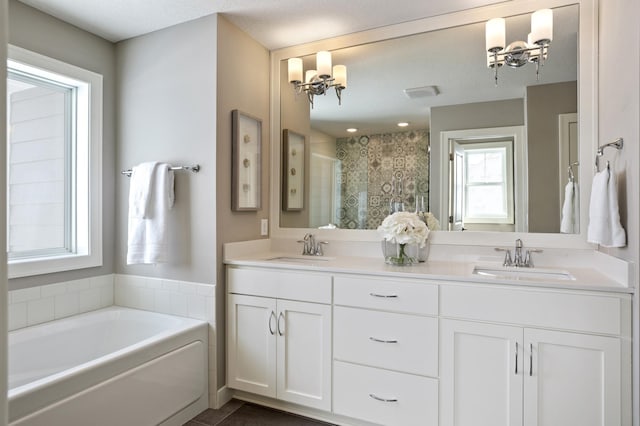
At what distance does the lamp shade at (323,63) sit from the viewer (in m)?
2.60

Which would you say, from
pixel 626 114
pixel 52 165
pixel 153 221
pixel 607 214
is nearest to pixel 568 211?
pixel 607 214

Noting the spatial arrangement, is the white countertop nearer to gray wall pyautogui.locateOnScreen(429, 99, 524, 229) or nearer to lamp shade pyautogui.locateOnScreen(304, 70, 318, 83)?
gray wall pyautogui.locateOnScreen(429, 99, 524, 229)

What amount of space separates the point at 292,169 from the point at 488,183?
4.37 feet

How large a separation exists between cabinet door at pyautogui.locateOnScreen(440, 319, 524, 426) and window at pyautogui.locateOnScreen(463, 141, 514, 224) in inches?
29.8

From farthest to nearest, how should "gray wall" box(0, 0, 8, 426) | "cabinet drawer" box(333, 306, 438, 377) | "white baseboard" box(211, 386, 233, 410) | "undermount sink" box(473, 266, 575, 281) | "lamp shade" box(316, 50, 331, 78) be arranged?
"lamp shade" box(316, 50, 331, 78) < "white baseboard" box(211, 386, 233, 410) < "undermount sink" box(473, 266, 575, 281) < "cabinet drawer" box(333, 306, 438, 377) < "gray wall" box(0, 0, 8, 426)

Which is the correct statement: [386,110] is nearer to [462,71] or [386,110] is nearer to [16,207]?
[462,71]

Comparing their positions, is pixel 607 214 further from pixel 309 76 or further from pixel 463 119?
Result: pixel 309 76

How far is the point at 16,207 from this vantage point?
→ 2283 millimetres

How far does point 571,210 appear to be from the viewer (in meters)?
2.04

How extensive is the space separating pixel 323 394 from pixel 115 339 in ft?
4.59

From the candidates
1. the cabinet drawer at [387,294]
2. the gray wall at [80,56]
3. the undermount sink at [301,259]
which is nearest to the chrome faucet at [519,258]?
the cabinet drawer at [387,294]

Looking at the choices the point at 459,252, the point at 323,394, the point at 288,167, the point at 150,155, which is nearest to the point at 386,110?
the point at 288,167

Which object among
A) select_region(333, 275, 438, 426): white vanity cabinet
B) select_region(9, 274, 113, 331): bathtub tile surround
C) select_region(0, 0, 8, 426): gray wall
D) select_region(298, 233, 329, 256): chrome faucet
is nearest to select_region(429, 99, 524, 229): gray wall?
select_region(333, 275, 438, 426): white vanity cabinet

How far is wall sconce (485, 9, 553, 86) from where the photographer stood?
2025 millimetres
